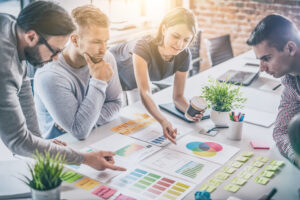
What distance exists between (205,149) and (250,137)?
294mm

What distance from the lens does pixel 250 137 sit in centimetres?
177

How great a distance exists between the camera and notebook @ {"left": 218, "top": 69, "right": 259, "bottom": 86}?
2633 mm

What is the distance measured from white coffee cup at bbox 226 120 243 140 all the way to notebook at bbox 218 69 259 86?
958 mm

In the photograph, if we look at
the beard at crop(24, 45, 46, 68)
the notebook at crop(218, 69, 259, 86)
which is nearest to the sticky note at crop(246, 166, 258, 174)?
the beard at crop(24, 45, 46, 68)

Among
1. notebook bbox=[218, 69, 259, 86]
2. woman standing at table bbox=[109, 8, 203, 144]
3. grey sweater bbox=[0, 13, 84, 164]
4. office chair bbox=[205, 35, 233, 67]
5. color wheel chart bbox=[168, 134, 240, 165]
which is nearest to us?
grey sweater bbox=[0, 13, 84, 164]

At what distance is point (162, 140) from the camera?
172 cm

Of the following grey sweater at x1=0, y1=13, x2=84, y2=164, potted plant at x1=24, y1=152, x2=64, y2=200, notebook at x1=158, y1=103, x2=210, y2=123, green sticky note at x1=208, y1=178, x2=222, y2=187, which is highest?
grey sweater at x1=0, y1=13, x2=84, y2=164

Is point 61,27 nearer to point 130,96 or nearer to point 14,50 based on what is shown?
point 14,50

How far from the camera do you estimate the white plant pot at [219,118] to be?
1.85 m

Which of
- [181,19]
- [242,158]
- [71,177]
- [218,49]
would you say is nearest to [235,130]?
[242,158]

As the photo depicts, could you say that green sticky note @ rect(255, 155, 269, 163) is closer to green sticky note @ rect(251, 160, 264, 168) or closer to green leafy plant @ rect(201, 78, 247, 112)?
green sticky note @ rect(251, 160, 264, 168)

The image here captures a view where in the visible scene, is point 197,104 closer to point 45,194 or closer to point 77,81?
point 77,81

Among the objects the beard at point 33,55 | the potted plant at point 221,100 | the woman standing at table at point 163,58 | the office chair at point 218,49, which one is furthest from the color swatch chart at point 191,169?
the office chair at point 218,49

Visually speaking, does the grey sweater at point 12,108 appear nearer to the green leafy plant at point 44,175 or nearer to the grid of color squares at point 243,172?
the green leafy plant at point 44,175
